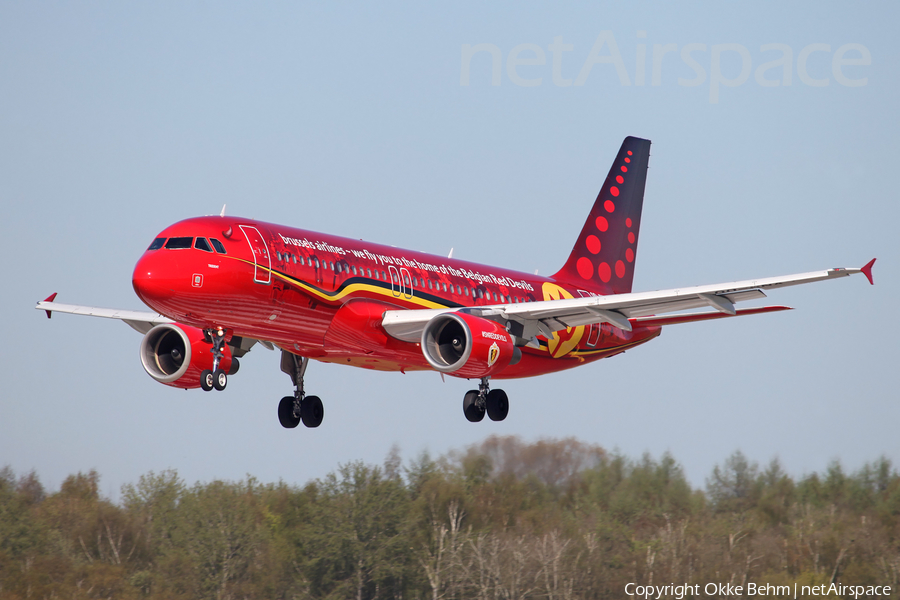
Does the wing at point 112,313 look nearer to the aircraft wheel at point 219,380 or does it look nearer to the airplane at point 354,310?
the airplane at point 354,310

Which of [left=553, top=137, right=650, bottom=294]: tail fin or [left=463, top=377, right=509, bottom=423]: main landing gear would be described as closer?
[left=463, top=377, right=509, bottom=423]: main landing gear

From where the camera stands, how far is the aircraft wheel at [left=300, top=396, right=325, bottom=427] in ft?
105

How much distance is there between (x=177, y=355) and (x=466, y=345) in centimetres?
901

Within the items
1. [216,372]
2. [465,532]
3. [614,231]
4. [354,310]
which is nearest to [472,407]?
[354,310]

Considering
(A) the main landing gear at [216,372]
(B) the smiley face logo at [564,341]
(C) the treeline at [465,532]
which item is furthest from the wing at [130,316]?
(C) the treeline at [465,532]

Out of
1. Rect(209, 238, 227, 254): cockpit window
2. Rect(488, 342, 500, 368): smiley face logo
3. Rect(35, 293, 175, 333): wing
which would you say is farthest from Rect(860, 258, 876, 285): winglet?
Rect(35, 293, 175, 333): wing

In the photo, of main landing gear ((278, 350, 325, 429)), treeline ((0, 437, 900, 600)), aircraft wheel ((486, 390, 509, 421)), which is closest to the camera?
aircraft wheel ((486, 390, 509, 421))

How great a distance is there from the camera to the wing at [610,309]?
2589 cm

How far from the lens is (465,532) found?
202 feet

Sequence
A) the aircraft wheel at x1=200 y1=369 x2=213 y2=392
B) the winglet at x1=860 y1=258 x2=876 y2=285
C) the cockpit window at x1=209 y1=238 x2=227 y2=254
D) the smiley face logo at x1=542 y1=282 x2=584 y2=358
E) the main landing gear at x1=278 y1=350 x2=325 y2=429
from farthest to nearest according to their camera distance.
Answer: the smiley face logo at x1=542 y1=282 x2=584 y2=358 → the main landing gear at x1=278 y1=350 x2=325 y2=429 → the aircraft wheel at x1=200 y1=369 x2=213 y2=392 → the cockpit window at x1=209 y1=238 x2=227 y2=254 → the winglet at x1=860 y1=258 x2=876 y2=285

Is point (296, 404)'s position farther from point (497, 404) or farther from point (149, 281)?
point (149, 281)

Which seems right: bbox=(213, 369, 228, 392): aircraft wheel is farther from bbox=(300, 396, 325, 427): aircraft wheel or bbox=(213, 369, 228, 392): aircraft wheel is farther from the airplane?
bbox=(300, 396, 325, 427): aircraft wheel

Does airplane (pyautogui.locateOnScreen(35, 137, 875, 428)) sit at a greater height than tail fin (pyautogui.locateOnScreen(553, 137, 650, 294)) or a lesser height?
lesser

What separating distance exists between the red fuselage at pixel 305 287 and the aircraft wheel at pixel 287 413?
301 cm
